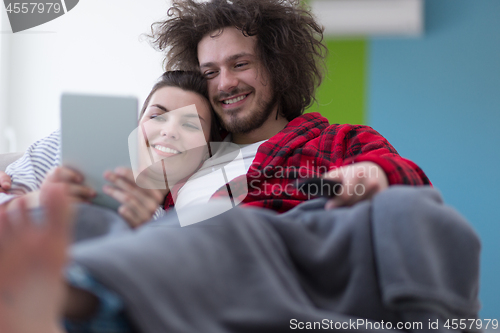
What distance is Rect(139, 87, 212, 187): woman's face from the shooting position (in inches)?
29.8

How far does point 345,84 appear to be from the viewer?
7.75 ft

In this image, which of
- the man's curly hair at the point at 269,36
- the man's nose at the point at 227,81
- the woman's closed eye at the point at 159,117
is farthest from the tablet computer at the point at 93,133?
the man's curly hair at the point at 269,36

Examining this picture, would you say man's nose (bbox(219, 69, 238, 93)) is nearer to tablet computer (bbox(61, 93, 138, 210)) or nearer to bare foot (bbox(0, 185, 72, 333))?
tablet computer (bbox(61, 93, 138, 210))

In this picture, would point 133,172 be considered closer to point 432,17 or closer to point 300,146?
point 300,146

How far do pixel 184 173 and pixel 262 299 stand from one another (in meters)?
0.56

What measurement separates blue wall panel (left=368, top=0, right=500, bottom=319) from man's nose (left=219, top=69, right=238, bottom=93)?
1.28m

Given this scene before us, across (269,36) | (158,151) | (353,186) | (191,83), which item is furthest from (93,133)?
(269,36)

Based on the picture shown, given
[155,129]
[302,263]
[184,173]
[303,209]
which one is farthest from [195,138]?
[302,263]

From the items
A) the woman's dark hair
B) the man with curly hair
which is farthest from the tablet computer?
the woman's dark hair

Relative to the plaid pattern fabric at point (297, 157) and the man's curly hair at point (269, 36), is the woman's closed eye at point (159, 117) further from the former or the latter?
the man's curly hair at point (269, 36)

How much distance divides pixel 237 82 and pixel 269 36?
23 cm

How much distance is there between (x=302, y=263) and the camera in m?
Result: 0.53

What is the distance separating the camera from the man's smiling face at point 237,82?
4.03 ft

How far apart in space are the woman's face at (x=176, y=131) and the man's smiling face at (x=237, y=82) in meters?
0.07
